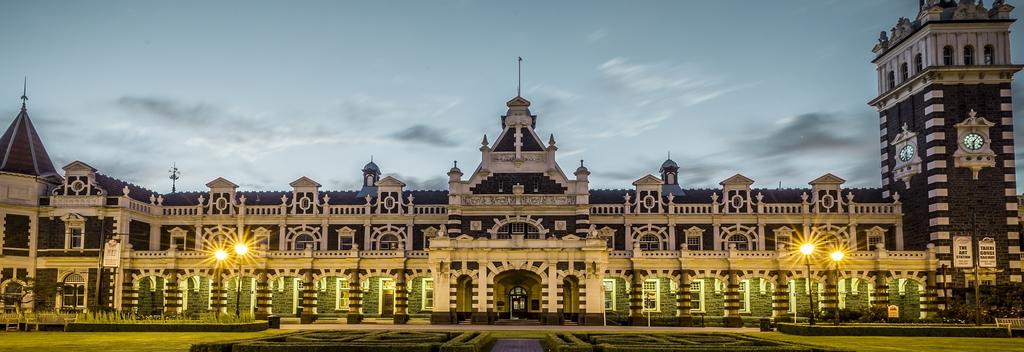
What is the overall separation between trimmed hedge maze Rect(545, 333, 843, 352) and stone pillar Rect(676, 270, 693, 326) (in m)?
25.8

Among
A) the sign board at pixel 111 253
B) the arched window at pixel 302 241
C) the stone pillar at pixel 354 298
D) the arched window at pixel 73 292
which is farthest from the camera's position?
the arched window at pixel 302 241

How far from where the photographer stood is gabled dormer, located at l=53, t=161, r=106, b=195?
7244 cm

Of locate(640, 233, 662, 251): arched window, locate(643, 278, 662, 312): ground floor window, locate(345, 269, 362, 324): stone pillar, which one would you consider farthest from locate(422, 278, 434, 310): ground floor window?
locate(640, 233, 662, 251): arched window

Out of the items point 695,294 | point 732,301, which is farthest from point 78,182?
point 732,301

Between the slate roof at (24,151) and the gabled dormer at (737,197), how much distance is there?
5440 centimetres

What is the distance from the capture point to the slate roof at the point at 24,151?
71812 mm

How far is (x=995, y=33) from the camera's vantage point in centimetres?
6938

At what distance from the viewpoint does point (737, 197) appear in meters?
76.7

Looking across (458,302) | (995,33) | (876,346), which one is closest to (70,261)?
(458,302)

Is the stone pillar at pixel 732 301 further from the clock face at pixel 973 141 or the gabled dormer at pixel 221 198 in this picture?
the gabled dormer at pixel 221 198

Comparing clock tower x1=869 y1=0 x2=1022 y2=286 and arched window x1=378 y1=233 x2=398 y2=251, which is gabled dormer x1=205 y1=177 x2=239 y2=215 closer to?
arched window x1=378 y1=233 x2=398 y2=251

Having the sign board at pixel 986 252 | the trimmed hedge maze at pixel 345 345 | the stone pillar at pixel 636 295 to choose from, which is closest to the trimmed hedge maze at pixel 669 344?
the trimmed hedge maze at pixel 345 345

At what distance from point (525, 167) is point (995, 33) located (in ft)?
119

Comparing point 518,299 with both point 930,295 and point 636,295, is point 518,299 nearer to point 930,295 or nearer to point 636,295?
point 636,295
